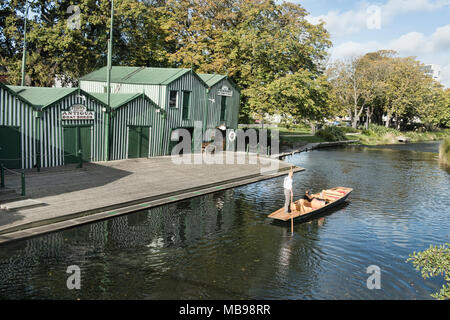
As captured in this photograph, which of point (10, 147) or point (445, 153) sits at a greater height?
point (10, 147)

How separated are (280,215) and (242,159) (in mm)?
15848

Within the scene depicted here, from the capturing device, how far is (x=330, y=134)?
5897 cm

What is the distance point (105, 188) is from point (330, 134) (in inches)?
1833

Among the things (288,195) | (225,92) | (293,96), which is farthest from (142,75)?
(288,195)

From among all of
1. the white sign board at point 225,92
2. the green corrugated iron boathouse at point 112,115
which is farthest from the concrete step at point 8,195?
the white sign board at point 225,92

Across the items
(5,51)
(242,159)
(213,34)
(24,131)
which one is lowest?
(242,159)

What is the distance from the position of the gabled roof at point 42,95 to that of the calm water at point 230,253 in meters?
10.2

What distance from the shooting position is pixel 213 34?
42.7 m

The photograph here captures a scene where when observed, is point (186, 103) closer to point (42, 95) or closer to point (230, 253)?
point (42, 95)

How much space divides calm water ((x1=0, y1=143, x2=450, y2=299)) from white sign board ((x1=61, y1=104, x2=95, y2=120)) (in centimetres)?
976

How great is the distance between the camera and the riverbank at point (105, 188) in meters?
13.7

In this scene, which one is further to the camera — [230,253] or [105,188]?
[105,188]
